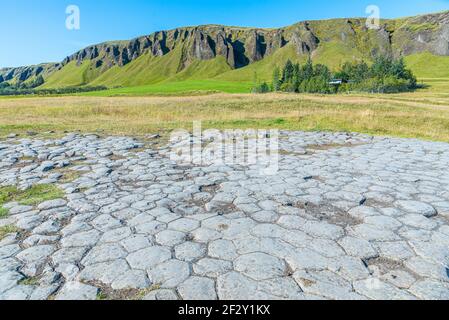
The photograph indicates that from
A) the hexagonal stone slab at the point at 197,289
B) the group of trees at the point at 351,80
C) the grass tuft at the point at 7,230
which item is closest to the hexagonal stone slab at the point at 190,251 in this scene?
the hexagonal stone slab at the point at 197,289

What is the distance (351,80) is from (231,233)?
10617cm

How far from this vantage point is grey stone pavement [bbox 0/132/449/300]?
110 inches

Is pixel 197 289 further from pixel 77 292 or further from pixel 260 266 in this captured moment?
pixel 77 292

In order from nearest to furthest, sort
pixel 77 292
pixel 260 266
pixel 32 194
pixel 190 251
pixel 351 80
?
pixel 77 292
pixel 260 266
pixel 190 251
pixel 32 194
pixel 351 80

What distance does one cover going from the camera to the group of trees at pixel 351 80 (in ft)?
280

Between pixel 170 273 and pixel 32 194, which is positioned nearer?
pixel 170 273

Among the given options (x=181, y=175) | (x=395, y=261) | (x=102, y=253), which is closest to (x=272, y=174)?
(x=181, y=175)

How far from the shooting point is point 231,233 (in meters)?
3.76

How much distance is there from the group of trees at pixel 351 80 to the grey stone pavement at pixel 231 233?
7974 cm

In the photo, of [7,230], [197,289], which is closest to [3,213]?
[7,230]

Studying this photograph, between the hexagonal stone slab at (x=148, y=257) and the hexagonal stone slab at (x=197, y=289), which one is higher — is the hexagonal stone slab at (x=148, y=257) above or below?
above

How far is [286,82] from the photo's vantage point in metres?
95.3

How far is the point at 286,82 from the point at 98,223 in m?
96.2

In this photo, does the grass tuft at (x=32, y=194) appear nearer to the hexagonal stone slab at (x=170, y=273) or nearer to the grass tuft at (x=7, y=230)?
the grass tuft at (x=7, y=230)
